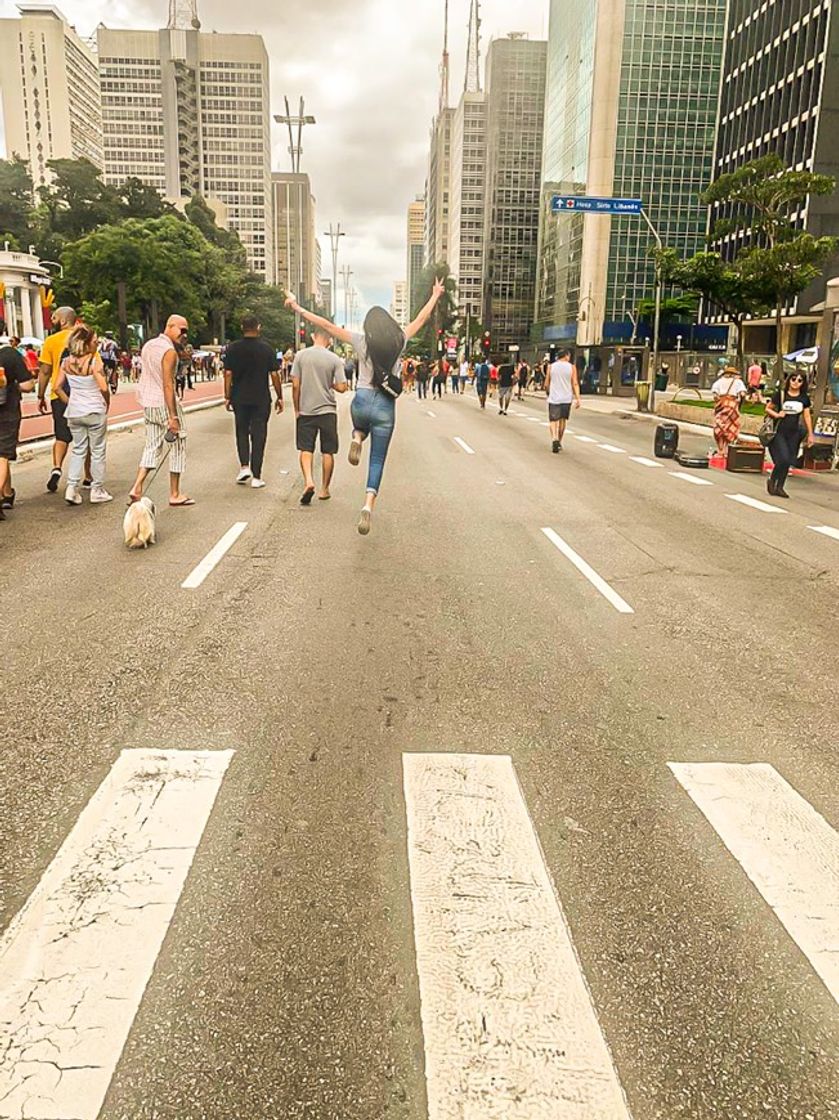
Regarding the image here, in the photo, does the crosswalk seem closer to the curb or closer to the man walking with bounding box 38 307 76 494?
the man walking with bounding box 38 307 76 494

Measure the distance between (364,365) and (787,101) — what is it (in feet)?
234

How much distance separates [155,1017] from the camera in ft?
8.00

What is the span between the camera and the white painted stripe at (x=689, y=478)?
14.4 m

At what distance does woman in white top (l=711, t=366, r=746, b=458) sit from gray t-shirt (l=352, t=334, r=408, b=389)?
9.74 m

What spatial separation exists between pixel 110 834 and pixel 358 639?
255 centimetres

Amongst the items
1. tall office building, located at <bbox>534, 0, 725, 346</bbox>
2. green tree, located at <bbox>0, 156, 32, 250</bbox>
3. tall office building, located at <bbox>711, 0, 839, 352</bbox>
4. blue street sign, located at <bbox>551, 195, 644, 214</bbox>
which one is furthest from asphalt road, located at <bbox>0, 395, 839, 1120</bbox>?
green tree, located at <bbox>0, 156, 32, 250</bbox>

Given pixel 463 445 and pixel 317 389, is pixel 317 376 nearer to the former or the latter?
pixel 317 389

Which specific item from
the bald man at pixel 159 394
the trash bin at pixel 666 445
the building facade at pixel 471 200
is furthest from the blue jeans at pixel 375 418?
the building facade at pixel 471 200

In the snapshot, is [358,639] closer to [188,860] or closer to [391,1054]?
[188,860]

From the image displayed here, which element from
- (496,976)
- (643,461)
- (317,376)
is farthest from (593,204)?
(496,976)

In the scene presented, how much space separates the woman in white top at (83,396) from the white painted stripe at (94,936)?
647 centimetres

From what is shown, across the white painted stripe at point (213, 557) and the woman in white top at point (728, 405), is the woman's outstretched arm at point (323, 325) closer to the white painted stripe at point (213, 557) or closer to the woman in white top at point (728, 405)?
the white painted stripe at point (213, 557)

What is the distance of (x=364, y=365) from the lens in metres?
8.27

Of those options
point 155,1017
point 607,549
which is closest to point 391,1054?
point 155,1017
